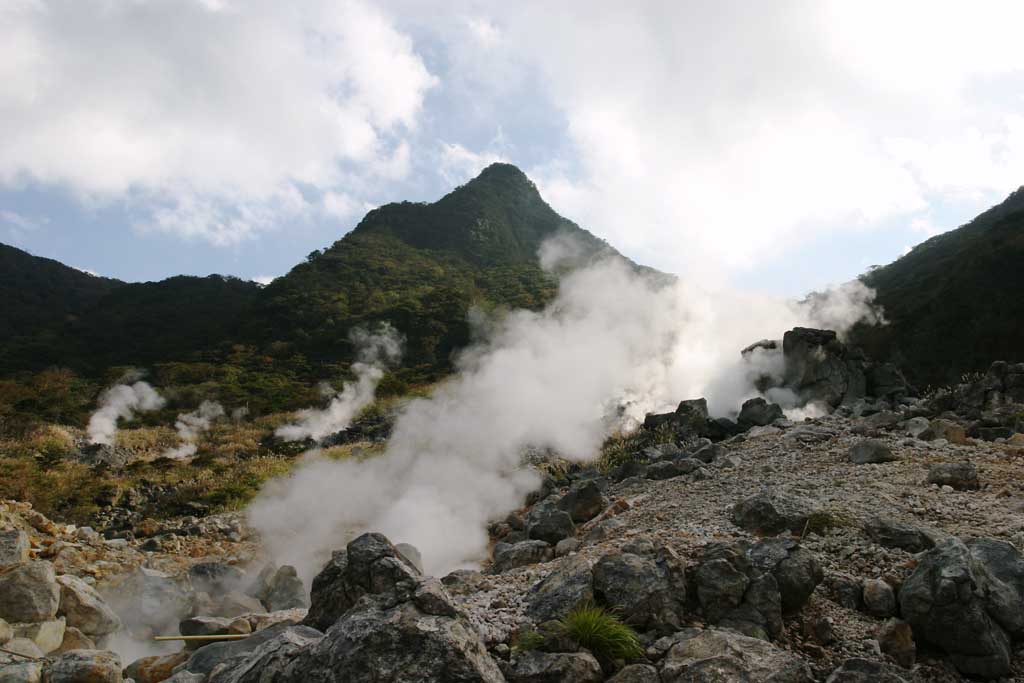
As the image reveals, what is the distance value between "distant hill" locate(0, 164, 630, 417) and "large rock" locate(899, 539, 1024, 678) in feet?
123

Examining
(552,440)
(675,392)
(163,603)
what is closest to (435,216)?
(675,392)

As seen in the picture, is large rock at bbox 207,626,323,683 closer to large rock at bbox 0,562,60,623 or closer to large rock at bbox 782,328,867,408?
large rock at bbox 0,562,60,623

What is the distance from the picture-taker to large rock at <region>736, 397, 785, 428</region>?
18125mm

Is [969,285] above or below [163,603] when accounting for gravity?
above

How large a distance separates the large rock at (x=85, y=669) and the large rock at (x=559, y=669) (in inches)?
138

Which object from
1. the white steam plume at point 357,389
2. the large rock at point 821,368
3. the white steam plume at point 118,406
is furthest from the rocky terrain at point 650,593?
the white steam plume at point 118,406

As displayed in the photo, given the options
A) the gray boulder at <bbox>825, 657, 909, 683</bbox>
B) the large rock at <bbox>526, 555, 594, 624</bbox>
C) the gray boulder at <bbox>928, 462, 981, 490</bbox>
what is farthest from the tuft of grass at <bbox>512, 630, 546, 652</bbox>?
the gray boulder at <bbox>928, 462, 981, 490</bbox>

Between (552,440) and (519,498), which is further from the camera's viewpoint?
(552,440)

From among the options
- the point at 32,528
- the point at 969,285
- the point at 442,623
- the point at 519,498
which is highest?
the point at 969,285

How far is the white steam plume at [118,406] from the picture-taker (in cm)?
3114

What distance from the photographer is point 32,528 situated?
38.0ft

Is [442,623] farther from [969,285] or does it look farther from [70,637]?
[969,285]

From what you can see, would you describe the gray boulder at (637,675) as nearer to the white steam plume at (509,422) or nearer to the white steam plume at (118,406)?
the white steam plume at (509,422)

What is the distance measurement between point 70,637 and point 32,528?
6.39m
